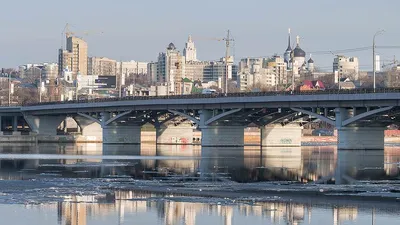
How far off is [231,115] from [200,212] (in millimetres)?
70538

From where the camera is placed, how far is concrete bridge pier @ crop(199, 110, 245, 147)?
4368 inches

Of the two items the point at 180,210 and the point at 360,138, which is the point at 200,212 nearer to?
the point at 180,210

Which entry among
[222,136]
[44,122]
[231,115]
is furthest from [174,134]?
[231,115]

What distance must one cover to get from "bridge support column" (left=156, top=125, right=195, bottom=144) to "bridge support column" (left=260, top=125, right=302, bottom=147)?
62.7 ft

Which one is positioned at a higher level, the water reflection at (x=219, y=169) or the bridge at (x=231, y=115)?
the bridge at (x=231, y=115)

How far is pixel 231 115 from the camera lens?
10925cm

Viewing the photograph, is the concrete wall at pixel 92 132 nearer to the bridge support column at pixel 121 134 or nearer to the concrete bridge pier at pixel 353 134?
the bridge support column at pixel 121 134

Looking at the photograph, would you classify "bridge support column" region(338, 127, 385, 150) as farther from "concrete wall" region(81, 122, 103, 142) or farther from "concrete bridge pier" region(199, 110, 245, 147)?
"concrete wall" region(81, 122, 103, 142)

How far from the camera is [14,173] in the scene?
61.2m

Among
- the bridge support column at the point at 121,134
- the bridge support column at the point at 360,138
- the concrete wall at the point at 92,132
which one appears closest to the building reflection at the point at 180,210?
the bridge support column at the point at 360,138

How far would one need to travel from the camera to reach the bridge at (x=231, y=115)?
9456cm

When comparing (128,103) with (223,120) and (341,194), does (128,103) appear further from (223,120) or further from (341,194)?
(341,194)

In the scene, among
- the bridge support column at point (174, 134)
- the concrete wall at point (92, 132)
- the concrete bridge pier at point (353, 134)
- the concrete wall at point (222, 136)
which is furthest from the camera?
the concrete wall at point (92, 132)

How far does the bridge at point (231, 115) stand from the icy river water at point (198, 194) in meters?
21.2
